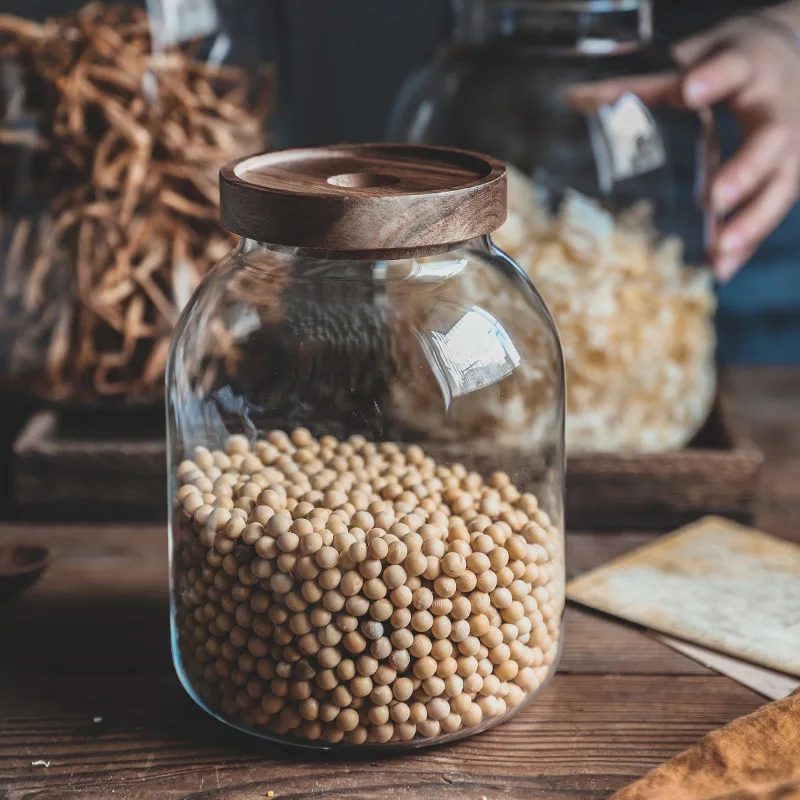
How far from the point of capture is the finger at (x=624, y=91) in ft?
3.60

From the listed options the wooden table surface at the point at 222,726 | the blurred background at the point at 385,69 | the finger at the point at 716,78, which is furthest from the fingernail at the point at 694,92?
the wooden table surface at the point at 222,726

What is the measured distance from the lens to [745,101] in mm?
1150

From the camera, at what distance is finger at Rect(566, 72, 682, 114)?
1.10m

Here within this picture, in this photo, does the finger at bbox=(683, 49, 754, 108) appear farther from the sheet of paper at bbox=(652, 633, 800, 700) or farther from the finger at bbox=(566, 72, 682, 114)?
the sheet of paper at bbox=(652, 633, 800, 700)

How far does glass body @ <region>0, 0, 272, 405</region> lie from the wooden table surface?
268mm

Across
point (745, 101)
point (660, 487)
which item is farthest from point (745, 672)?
point (745, 101)

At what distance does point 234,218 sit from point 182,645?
27 cm

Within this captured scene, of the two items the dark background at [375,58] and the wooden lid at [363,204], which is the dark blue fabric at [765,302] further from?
the wooden lid at [363,204]

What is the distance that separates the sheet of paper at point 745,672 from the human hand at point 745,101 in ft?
1.70

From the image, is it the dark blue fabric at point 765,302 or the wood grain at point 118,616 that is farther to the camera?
the dark blue fabric at point 765,302

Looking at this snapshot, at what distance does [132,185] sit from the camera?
103cm

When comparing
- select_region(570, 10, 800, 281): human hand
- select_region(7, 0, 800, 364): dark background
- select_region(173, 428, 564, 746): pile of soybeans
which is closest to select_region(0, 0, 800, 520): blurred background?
select_region(7, 0, 800, 364): dark background

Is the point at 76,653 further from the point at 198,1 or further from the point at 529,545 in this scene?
the point at 198,1

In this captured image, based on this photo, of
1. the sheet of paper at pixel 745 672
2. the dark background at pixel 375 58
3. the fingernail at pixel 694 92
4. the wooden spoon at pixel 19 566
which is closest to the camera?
the sheet of paper at pixel 745 672
